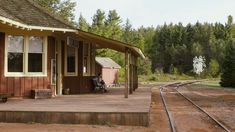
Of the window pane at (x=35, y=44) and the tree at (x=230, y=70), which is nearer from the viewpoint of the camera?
the window pane at (x=35, y=44)

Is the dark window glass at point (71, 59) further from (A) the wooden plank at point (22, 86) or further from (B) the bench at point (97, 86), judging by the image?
(A) the wooden plank at point (22, 86)

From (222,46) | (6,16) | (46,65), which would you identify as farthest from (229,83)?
(222,46)

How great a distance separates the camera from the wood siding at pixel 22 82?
59.1 ft

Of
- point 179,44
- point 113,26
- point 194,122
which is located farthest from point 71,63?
point 179,44

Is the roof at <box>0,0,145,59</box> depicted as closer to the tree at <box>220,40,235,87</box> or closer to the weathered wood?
the weathered wood

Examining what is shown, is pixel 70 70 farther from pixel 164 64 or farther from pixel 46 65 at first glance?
pixel 164 64

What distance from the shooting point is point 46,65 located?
19188 mm

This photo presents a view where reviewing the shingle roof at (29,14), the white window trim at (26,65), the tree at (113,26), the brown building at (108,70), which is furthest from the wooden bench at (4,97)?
the tree at (113,26)

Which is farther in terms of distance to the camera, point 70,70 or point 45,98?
point 70,70

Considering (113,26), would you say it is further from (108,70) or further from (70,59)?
(70,59)

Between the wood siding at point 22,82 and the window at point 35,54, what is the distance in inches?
14.0

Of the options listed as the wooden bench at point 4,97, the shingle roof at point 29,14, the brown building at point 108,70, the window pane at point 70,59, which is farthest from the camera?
the brown building at point 108,70

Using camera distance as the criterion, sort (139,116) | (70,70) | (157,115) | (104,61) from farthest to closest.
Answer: (104,61), (70,70), (157,115), (139,116)

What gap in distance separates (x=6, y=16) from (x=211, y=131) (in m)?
7.87
